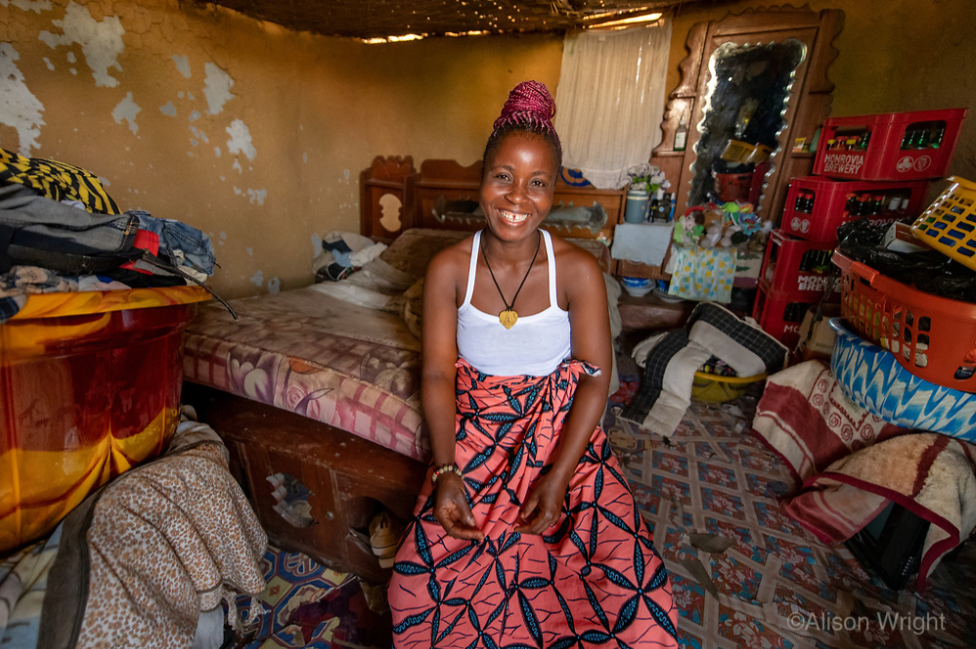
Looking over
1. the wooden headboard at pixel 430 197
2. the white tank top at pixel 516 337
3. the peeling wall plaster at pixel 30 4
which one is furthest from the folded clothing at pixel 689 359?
the peeling wall plaster at pixel 30 4

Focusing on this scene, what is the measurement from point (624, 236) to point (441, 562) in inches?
125

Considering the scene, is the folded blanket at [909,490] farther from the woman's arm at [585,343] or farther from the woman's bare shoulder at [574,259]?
the woman's bare shoulder at [574,259]

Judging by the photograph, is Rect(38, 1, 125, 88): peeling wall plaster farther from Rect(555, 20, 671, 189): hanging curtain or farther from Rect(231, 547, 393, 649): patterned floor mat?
Rect(555, 20, 671, 189): hanging curtain

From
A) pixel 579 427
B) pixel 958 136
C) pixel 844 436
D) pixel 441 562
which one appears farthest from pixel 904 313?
pixel 441 562

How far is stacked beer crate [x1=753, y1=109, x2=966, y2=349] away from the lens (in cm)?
238

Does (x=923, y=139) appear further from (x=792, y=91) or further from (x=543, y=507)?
(x=543, y=507)

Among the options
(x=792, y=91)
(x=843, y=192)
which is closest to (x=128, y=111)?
(x=843, y=192)

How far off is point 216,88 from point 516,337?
293 centimetres

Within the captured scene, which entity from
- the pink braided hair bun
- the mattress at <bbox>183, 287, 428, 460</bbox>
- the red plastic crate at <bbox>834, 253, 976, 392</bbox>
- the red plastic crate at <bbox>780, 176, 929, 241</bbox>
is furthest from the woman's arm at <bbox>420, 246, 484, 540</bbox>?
the red plastic crate at <bbox>780, 176, 929, 241</bbox>

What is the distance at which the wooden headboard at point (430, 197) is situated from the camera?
3775mm

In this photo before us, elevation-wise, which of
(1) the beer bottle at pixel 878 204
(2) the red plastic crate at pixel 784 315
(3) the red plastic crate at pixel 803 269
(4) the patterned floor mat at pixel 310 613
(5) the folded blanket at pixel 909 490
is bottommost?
(4) the patterned floor mat at pixel 310 613

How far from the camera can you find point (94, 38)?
224 cm

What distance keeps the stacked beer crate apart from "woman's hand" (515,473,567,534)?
2418 mm

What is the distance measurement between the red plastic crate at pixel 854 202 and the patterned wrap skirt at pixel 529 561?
2395mm
